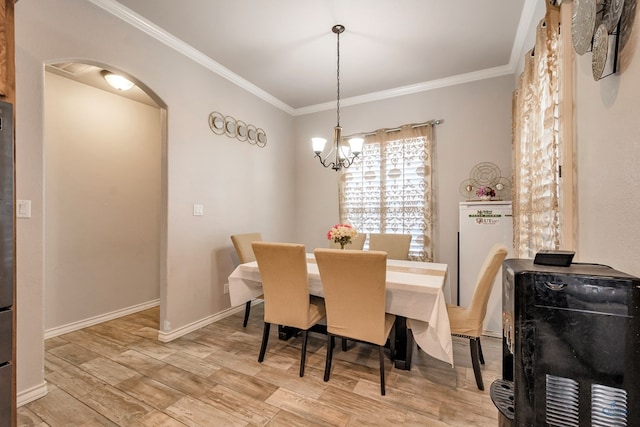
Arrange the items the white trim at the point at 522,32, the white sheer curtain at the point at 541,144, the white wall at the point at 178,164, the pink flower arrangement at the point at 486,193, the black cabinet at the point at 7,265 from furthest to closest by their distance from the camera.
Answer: the pink flower arrangement at the point at 486,193, the white trim at the point at 522,32, the white wall at the point at 178,164, the white sheer curtain at the point at 541,144, the black cabinet at the point at 7,265

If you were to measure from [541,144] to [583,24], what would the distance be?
31.0 inches

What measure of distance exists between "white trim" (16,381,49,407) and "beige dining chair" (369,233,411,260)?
9.50 feet

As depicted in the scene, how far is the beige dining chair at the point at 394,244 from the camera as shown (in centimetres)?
304

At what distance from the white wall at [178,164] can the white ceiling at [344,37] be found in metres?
0.24

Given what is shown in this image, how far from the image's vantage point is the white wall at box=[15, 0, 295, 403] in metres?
1.77

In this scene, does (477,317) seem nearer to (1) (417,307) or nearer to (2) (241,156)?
(1) (417,307)

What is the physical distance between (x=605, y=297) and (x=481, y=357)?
197 cm

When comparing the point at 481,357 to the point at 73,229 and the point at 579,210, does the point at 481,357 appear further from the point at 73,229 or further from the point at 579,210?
the point at 73,229

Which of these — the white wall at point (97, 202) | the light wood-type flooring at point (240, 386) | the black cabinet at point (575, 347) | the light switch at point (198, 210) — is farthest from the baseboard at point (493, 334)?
the white wall at point (97, 202)

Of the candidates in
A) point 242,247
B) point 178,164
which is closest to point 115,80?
point 178,164

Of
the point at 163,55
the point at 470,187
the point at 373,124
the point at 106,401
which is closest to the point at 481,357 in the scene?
the point at 470,187

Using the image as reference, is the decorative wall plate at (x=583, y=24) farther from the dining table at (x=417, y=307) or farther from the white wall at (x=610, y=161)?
the dining table at (x=417, y=307)

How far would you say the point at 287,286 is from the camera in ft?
6.93

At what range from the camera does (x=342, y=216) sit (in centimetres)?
403
